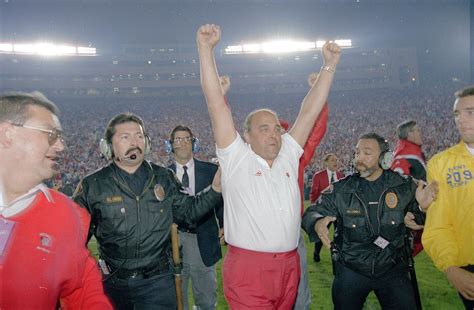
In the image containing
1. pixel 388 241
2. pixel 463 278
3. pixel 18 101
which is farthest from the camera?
pixel 388 241

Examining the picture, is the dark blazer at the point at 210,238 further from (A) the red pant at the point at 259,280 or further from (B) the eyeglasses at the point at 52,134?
(B) the eyeglasses at the point at 52,134

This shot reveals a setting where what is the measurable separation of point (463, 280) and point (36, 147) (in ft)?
8.75

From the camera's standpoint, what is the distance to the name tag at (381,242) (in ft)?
11.1

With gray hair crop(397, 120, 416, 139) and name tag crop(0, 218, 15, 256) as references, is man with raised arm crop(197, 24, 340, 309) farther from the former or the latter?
gray hair crop(397, 120, 416, 139)

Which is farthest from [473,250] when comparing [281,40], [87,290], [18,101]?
[281,40]

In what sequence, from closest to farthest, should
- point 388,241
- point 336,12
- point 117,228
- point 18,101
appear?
point 18,101
point 117,228
point 388,241
point 336,12

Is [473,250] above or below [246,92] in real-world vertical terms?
below

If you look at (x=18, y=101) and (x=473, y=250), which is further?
(x=473, y=250)

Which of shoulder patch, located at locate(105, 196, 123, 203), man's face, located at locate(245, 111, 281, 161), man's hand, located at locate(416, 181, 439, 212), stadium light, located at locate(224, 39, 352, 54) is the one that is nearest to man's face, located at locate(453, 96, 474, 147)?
man's hand, located at locate(416, 181, 439, 212)

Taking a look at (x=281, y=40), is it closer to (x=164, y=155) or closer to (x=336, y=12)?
(x=336, y=12)

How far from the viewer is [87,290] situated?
6.41ft

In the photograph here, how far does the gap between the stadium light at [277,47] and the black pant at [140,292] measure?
129ft

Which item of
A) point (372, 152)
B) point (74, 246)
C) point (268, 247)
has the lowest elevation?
point (268, 247)

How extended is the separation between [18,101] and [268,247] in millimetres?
1742
